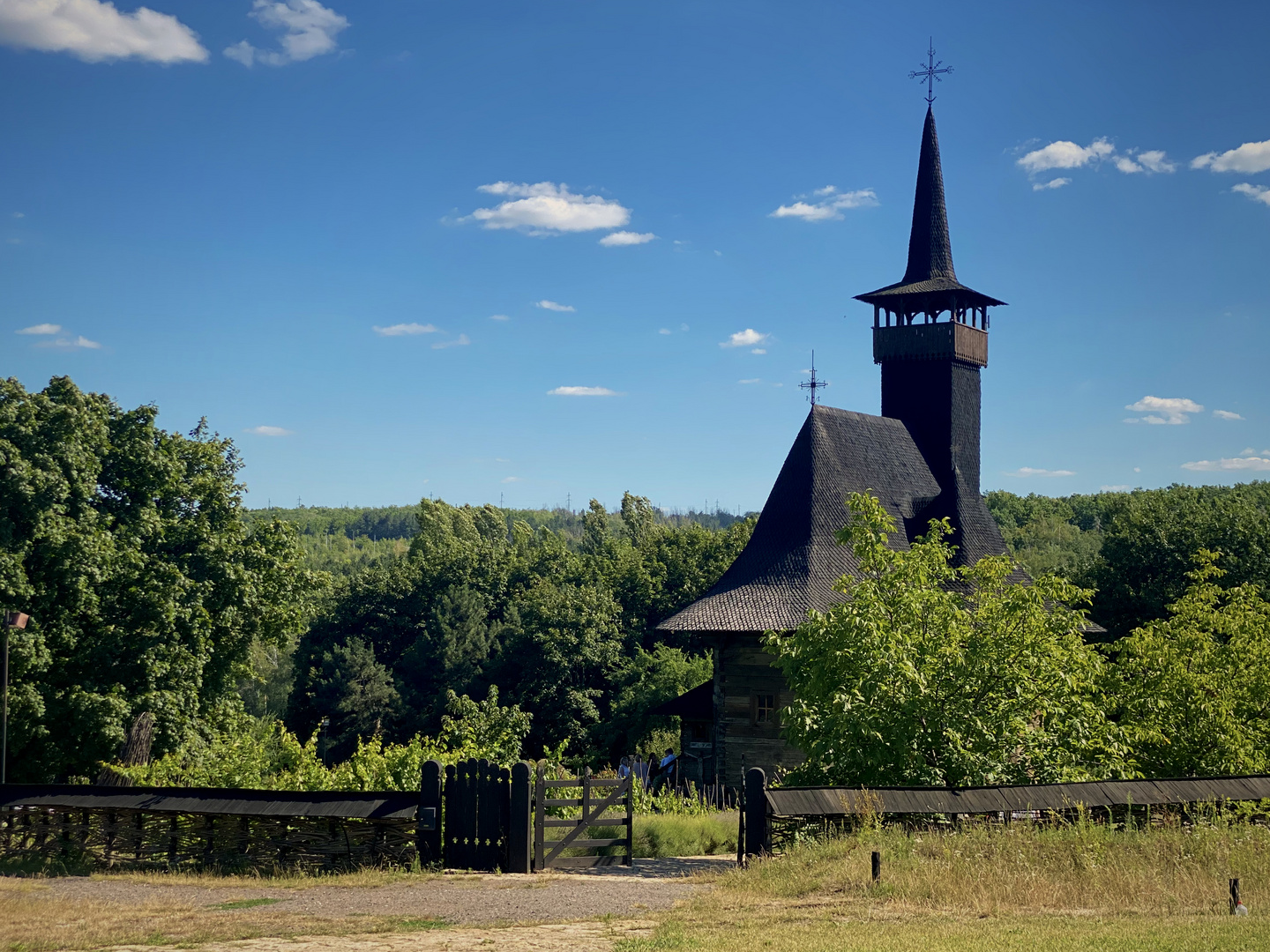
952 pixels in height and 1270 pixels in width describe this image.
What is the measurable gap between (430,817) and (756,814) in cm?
389

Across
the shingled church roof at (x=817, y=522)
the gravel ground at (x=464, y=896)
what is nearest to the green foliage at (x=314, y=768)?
the gravel ground at (x=464, y=896)

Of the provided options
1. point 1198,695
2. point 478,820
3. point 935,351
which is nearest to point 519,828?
point 478,820

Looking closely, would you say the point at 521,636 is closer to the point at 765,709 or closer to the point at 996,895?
the point at 765,709

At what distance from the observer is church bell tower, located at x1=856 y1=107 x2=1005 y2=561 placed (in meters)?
37.4

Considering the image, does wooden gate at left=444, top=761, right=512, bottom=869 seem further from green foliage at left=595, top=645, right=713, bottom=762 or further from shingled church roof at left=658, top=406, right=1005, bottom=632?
green foliage at left=595, top=645, right=713, bottom=762

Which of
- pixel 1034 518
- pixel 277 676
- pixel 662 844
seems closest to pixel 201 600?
pixel 662 844

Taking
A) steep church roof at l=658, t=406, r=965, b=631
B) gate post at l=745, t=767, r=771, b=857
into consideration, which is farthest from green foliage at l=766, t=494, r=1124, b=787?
steep church roof at l=658, t=406, r=965, b=631

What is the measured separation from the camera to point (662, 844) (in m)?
16.5

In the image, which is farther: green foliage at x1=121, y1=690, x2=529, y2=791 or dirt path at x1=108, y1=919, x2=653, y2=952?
green foliage at x1=121, y1=690, x2=529, y2=791

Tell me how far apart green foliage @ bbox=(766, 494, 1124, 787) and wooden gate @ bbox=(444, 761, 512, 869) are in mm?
4577

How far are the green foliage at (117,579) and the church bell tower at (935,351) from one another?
19682mm

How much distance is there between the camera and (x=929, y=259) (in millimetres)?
38562

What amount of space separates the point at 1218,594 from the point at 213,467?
84.4 feet

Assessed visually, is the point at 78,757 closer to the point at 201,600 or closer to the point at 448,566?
the point at 201,600
